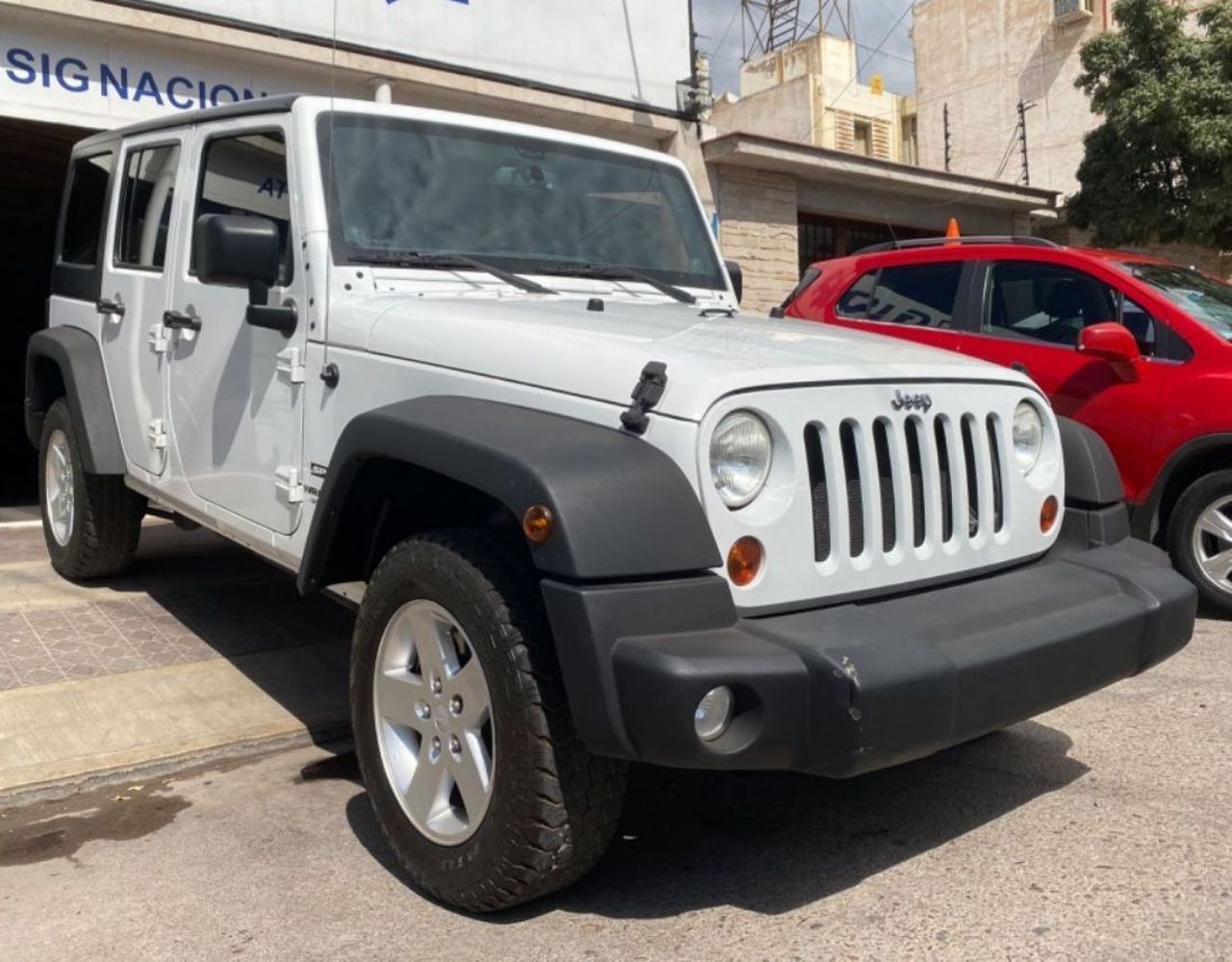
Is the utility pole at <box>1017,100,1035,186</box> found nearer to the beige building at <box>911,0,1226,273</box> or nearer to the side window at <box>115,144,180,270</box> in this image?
the beige building at <box>911,0,1226,273</box>

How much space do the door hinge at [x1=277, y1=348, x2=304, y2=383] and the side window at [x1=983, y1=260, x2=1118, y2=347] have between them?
4042 mm

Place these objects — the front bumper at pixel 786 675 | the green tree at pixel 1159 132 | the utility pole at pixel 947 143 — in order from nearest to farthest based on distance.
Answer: the front bumper at pixel 786 675 < the green tree at pixel 1159 132 < the utility pole at pixel 947 143

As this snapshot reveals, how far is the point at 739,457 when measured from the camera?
2.67 metres

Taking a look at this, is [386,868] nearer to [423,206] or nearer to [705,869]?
[705,869]

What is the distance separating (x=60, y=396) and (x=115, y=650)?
5.12 feet

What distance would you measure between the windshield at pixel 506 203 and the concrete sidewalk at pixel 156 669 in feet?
5.54

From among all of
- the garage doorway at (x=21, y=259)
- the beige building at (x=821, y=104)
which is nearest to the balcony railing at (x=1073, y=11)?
the beige building at (x=821, y=104)

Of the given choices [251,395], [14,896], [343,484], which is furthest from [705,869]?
[251,395]

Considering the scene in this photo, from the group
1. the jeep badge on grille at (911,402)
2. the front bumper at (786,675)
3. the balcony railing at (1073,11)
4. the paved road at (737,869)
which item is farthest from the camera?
the balcony railing at (1073,11)

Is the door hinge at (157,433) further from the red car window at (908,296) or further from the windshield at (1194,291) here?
the windshield at (1194,291)

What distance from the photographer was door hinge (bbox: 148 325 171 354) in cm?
458

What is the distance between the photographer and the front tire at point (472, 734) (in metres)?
2.57

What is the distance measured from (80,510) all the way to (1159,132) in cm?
1332

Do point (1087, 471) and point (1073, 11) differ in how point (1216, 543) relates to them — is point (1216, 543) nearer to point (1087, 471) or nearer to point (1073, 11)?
point (1087, 471)
